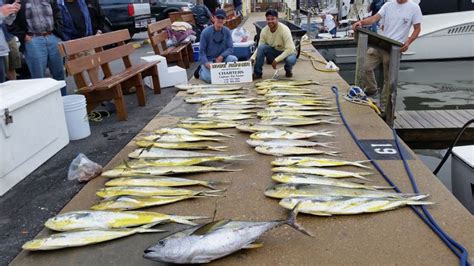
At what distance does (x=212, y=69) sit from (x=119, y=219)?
4643 mm

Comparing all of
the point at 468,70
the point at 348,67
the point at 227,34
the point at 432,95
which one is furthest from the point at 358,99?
the point at 468,70

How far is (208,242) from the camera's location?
2.42m

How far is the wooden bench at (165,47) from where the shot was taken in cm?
845

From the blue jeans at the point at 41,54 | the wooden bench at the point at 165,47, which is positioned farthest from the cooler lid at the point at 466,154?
the wooden bench at the point at 165,47

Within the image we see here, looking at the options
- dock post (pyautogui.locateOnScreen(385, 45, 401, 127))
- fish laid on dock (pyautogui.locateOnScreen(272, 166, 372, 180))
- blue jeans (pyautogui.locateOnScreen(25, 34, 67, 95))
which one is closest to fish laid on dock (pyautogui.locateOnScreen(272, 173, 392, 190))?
fish laid on dock (pyautogui.locateOnScreen(272, 166, 372, 180))

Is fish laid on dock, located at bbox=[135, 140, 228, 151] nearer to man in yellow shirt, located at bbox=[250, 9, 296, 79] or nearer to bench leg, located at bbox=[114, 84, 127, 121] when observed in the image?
bench leg, located at bbox=[114, 84, 127, 121]

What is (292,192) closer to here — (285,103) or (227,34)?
(285,103)

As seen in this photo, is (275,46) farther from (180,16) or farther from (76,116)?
(180,16)

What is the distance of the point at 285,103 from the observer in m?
5.76

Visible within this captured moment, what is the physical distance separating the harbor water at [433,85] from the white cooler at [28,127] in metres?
5.59

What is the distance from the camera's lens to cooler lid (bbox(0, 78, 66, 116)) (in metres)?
3.82

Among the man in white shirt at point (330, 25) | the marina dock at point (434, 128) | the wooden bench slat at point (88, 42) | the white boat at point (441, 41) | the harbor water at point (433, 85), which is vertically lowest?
the harbor water at point (433, 85)

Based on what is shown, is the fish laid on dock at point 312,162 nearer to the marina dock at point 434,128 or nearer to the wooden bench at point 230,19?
the marina dock at point 434,128

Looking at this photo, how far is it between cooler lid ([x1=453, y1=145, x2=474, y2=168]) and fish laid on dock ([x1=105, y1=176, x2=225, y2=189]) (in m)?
2.50
